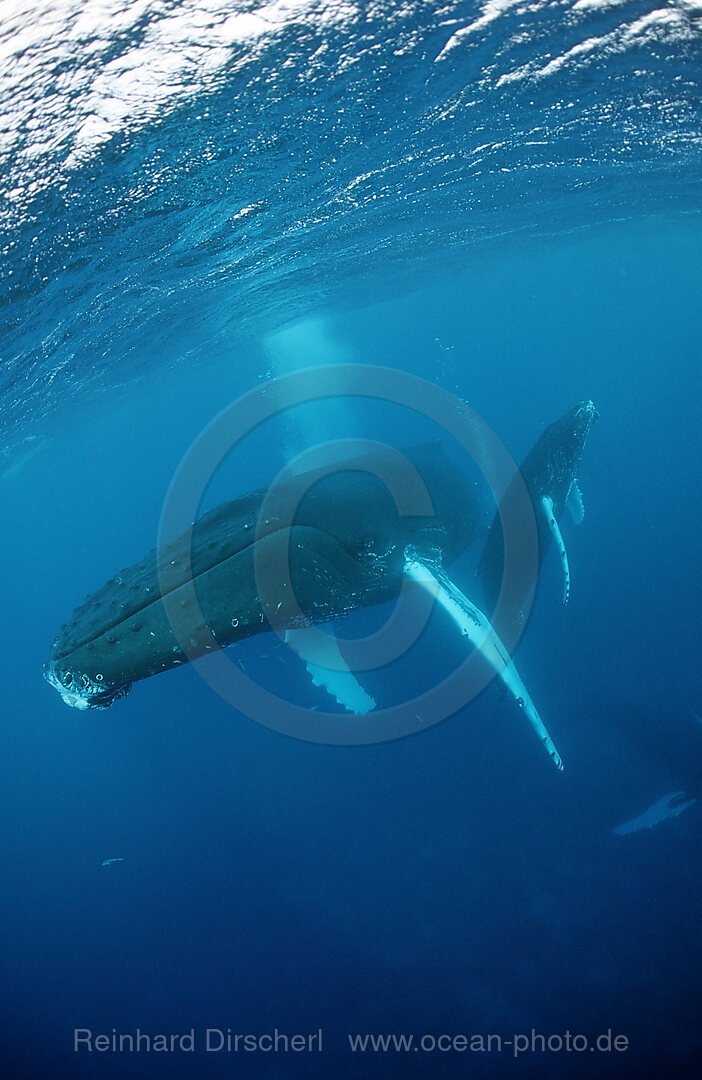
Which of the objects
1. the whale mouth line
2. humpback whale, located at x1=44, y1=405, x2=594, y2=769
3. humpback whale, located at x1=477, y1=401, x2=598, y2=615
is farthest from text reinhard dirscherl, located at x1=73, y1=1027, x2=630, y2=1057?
the whale mouth line

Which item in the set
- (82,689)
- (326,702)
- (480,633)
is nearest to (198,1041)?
(326,702)

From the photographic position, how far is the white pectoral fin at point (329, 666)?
6.77 metres

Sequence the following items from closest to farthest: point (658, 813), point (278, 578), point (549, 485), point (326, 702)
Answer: point (278, 578), point (549, 485), point (658, 813), point (326, 702)

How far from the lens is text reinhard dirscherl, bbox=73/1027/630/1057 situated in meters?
8.12

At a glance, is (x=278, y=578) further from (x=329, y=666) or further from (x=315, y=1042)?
(x=315, y=1042)

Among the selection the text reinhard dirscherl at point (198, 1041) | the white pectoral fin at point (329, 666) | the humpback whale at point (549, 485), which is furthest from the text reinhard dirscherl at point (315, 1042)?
the humpback whale at point (549, 485)

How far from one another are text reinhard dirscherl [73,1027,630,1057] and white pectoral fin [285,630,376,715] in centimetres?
547

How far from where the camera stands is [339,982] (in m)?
10.1

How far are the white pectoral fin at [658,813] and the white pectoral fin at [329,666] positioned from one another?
18.6ft

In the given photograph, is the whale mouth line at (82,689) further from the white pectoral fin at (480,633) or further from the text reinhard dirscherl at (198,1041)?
the text reinhard dirscherl at (198,1041)

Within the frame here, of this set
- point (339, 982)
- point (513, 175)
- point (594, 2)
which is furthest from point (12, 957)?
point (513, 175)

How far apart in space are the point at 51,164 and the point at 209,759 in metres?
14.4

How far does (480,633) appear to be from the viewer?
18.2ft

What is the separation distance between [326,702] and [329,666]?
6215 millimetres
